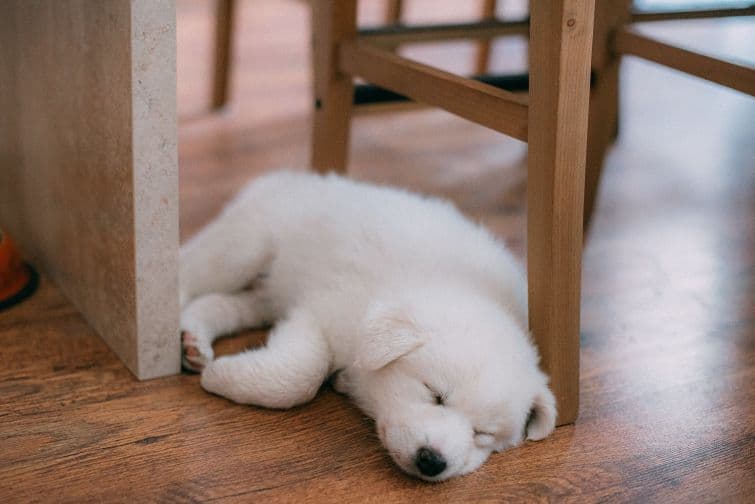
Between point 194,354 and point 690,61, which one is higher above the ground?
point 690,61

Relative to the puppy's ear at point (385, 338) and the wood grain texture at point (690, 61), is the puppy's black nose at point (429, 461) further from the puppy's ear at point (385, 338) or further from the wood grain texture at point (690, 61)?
the wood grain texture at point (690, 61)

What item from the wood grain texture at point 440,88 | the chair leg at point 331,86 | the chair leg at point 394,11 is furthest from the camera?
the chair leg at point 394,11

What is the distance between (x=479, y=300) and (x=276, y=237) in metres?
0.44

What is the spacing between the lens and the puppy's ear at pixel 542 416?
4.02ft

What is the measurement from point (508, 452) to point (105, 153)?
2.41 feet

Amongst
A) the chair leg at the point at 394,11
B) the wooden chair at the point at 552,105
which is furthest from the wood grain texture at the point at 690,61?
the chair leg at the point at 394,11

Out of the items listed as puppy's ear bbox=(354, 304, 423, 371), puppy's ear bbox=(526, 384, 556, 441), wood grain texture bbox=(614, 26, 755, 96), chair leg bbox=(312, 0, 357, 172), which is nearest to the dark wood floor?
puppy's ear bbox=(526, 384, 556, 441)

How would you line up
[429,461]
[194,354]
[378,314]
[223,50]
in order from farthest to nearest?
[223,50] < [194,354] < [378,314] < [429,461]

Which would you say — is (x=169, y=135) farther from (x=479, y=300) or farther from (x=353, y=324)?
(x=479, y=300)

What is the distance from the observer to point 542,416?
1.25 metres

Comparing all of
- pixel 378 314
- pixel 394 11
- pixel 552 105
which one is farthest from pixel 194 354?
pixel 394 11

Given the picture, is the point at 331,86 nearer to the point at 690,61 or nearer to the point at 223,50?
the point at 690,61

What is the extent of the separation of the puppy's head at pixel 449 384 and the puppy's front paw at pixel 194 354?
0.94ft

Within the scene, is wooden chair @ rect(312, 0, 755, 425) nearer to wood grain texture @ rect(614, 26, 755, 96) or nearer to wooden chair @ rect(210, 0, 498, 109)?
wood grain texture @ rect(614, 26, 755, 96)
